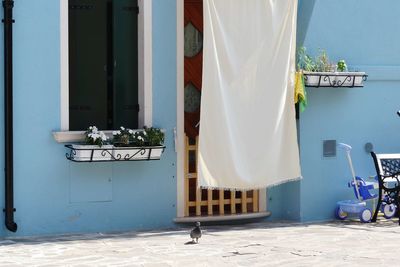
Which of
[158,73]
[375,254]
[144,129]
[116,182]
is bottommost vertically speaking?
[375,254]

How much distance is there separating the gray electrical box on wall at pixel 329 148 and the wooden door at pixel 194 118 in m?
1.37

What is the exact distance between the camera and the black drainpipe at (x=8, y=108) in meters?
8.94

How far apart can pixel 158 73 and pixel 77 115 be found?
112 centimetres

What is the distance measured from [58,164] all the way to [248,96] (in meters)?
2.43

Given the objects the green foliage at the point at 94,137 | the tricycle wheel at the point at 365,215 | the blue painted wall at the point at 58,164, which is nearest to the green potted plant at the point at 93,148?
the green foliage at the point at 94,137

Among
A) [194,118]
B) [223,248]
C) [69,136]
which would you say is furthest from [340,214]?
[69,136]

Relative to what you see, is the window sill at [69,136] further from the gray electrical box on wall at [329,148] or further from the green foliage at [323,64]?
the gray electrical box on wall at [329,148]

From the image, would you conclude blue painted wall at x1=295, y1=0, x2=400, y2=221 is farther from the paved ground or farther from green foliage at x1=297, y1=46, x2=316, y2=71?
the paved ground

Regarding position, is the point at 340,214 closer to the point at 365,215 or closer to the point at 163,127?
the point at 365,215

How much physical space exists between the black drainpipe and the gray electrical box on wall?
417 cm

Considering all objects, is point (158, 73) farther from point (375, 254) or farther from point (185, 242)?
point (375, 254)

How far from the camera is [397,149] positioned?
11352 millimetres

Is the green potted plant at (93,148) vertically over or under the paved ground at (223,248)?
over

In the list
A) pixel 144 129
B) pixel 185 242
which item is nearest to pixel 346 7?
pixel 144 129
